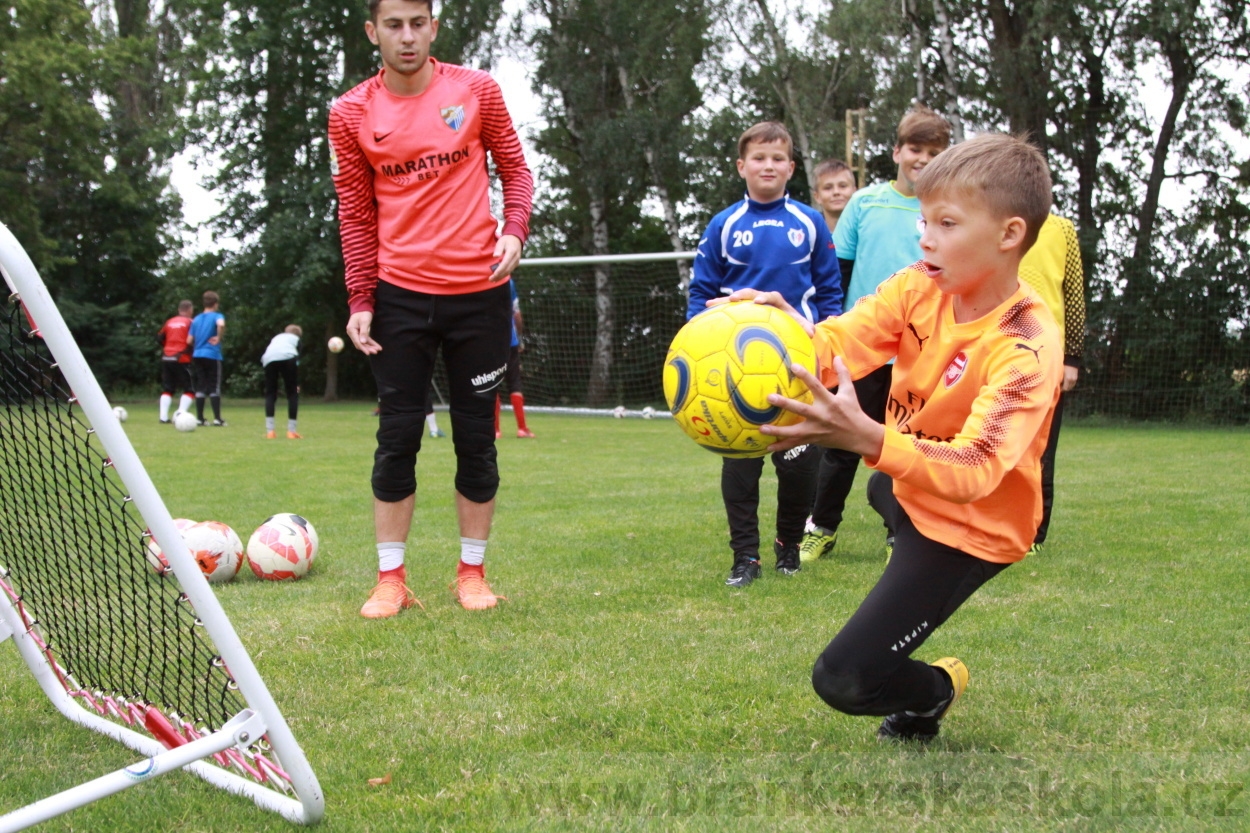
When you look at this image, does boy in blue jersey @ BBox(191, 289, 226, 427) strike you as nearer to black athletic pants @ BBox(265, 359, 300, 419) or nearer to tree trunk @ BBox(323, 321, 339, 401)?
black athletic pants @ BBox(265, 359, 300, 419)

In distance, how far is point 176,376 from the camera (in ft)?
59.2

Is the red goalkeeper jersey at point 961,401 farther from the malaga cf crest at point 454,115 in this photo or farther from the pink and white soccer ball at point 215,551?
the pink and white soccer ball at point 215,551

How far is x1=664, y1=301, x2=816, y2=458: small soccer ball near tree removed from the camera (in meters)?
2.38

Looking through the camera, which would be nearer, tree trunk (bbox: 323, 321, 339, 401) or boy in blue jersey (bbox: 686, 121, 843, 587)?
boy in blue jersey (bbox: 686, 121, 843, 587)

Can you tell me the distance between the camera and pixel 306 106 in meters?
29.1

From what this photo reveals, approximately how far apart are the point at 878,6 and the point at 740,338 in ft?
69.1

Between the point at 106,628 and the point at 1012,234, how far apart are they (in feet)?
10.1

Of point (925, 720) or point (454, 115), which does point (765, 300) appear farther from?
point (454, 115)

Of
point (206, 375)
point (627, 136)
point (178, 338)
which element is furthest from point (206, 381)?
point (627, 136)

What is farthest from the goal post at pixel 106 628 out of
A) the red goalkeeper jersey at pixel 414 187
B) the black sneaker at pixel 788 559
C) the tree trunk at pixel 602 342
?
the tree trunk at pixel 602 342

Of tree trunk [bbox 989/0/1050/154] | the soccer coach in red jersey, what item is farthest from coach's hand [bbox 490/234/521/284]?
tree trunk [bbox 989/0/1050/154]

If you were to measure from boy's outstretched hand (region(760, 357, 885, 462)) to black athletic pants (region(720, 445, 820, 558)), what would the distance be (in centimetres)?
245

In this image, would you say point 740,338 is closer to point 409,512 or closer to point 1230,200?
point 409,512

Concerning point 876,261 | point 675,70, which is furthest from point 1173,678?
point 675,70
